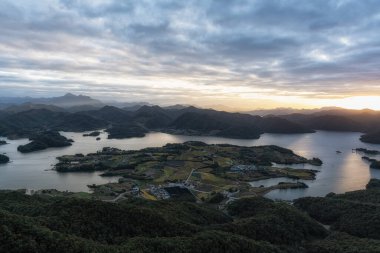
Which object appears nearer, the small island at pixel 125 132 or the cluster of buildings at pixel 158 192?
the cluster of buildings at pixel 158 192

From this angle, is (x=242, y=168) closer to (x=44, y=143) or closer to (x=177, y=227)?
(x=177, y=227)

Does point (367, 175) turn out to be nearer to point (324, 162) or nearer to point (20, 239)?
point (324, 162)

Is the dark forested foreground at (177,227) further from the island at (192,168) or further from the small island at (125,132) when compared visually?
the small island at (125,132)

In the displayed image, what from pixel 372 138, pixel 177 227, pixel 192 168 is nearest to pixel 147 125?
pixel 372 138

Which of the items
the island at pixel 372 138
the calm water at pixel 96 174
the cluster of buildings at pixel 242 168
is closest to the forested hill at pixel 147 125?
the island at pixel 372 138

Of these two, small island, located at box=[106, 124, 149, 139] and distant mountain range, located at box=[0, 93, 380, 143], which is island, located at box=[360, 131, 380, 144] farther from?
small island, located at box=[106, 124, 149, 139]

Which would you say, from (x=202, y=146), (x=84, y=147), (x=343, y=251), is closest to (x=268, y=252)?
(x=343, y=251)
